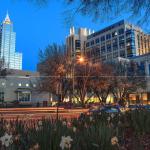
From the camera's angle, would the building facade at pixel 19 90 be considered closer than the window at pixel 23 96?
Yes

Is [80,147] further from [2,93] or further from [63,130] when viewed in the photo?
[2,93]

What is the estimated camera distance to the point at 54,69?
42.8 m

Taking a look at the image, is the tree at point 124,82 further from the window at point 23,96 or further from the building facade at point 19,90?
the window at point 23,96

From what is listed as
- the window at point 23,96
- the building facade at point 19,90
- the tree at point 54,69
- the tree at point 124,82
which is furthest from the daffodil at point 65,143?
the window at point 23,96

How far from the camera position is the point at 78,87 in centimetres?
4709

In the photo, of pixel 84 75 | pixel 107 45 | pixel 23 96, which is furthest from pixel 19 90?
pixel 84 75

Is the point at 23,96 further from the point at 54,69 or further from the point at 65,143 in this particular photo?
the point at 65,143

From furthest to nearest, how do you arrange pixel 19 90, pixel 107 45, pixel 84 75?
1. pixel 107 45
2. pixel 19 90
3. pixel 84 75

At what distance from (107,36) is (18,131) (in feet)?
215

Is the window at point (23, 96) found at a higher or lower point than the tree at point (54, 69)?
lower

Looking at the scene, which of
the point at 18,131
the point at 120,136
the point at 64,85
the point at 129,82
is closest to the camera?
the point at 18,131

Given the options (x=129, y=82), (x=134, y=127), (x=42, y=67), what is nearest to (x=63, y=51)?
(x=42, y=67)

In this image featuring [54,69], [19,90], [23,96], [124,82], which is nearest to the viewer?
[54,69]

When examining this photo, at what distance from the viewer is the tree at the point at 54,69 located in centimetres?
4269
